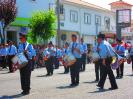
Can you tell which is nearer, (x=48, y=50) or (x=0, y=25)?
(x=48, y=50)

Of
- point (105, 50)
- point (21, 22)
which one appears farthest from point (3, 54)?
point (105, 50)

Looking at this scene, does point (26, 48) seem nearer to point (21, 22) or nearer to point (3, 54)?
point (3, 54)

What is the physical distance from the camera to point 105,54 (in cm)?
1530

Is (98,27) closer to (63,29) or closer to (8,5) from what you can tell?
(63,29)

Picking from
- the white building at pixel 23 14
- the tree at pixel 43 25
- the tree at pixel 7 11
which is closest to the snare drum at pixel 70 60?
the tree at pixel 7 11

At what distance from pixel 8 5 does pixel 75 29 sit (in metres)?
21.9

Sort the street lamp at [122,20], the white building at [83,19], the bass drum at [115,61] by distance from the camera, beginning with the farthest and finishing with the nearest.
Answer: the street lamp at [122,20] → the white building at [83,19] → the bass drum at [115,61]

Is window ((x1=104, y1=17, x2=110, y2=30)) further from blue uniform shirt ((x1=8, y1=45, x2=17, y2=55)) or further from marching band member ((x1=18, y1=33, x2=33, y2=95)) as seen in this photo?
marching band member ((x1=18, y1=33, x2=33, y2=95))

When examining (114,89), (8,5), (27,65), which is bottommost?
(114,89)

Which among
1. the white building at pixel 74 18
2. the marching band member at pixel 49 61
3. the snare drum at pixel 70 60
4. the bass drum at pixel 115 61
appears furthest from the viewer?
the white building at pixel 74 18

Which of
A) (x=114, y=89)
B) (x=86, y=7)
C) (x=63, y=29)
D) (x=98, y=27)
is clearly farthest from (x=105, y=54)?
(x=98, y=27)

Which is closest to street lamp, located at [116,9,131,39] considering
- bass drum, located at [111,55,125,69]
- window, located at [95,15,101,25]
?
window, located at [95,15,101,25]

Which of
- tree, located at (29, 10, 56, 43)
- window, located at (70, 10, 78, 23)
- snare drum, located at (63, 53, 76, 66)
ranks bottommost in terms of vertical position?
snare drum, located at (63, 53, 76, 66)

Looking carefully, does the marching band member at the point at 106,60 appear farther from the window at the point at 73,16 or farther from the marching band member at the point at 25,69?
the window at the point at 73,16
